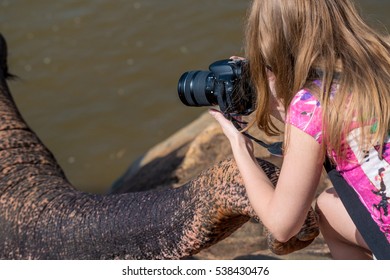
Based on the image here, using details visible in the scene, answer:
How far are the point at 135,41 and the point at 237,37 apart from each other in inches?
42.6

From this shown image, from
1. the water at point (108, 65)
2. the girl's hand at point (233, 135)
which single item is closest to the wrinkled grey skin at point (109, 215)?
the girl's hand at point (233, 135)

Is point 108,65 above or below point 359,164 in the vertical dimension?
below

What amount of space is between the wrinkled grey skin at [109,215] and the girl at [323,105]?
450 millimetres

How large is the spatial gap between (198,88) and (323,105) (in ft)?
1.76

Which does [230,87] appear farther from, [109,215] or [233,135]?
[109,215]

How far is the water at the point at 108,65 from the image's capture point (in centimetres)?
759

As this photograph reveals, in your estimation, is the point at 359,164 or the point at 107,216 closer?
the point at 359,164

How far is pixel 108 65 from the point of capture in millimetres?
8445

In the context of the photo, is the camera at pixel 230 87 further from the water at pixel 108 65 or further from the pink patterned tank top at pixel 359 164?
the water at pixel 108 65

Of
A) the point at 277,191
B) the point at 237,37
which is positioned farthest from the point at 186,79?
the point at 237,37

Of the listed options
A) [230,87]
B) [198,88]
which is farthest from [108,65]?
[230,87]
